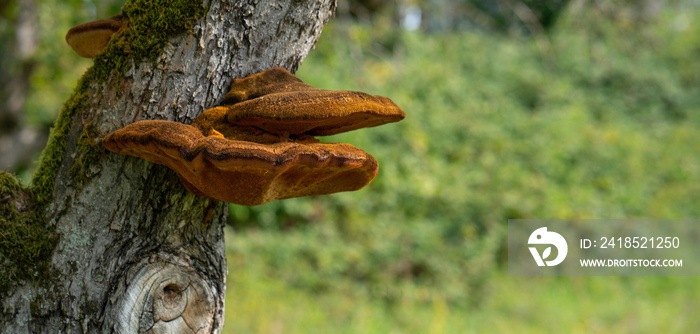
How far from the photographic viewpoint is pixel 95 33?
1438 mm

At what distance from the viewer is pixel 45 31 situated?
21.2 ft

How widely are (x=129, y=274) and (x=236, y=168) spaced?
456mm

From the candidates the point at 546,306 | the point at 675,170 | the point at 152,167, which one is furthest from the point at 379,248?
the point at 675,170

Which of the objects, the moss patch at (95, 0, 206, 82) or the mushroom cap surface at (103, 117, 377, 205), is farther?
the moss patch at (95, 0, 206, 82)

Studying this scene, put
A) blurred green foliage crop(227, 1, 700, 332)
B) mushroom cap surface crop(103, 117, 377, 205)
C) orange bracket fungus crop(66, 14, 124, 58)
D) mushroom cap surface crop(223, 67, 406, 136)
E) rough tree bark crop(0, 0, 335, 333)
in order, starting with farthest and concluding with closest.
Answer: blurred green foliage crop(227, 1, 700, 332) < orange bracket fungus crop(66, 14, 124, 58) < rough tree bark crop(0, 0, 335, 333) < mushroom cap surface crop(223, 67, 406, 136) < mushroom cap surface crop(103, 117, 377, 205)

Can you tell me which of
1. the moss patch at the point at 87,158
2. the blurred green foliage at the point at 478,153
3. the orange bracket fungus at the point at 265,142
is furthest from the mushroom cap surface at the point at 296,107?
the blurred green foliage at the point at 478,153

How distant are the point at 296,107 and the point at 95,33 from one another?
0.68m

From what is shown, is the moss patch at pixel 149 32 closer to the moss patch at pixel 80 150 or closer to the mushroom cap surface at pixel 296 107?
the moss patch at pixel 80 150

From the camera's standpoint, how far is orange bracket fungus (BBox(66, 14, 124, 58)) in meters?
1.42

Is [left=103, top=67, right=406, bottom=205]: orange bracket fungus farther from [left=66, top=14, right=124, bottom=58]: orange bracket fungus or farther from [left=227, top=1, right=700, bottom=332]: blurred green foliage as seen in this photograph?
[left=227, top=1, right=700, bottom=332]: blurred green foliage

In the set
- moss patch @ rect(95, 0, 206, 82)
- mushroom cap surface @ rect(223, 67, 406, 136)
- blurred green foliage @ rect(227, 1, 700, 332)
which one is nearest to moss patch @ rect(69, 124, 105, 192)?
moss patch @ rect(95, 0, 206, 82)

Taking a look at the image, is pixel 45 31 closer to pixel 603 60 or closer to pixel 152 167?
pixel 152 167

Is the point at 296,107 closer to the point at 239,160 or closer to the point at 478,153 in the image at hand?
the point at 239,160

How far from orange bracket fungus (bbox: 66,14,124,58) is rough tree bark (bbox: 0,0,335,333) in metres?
0.10
